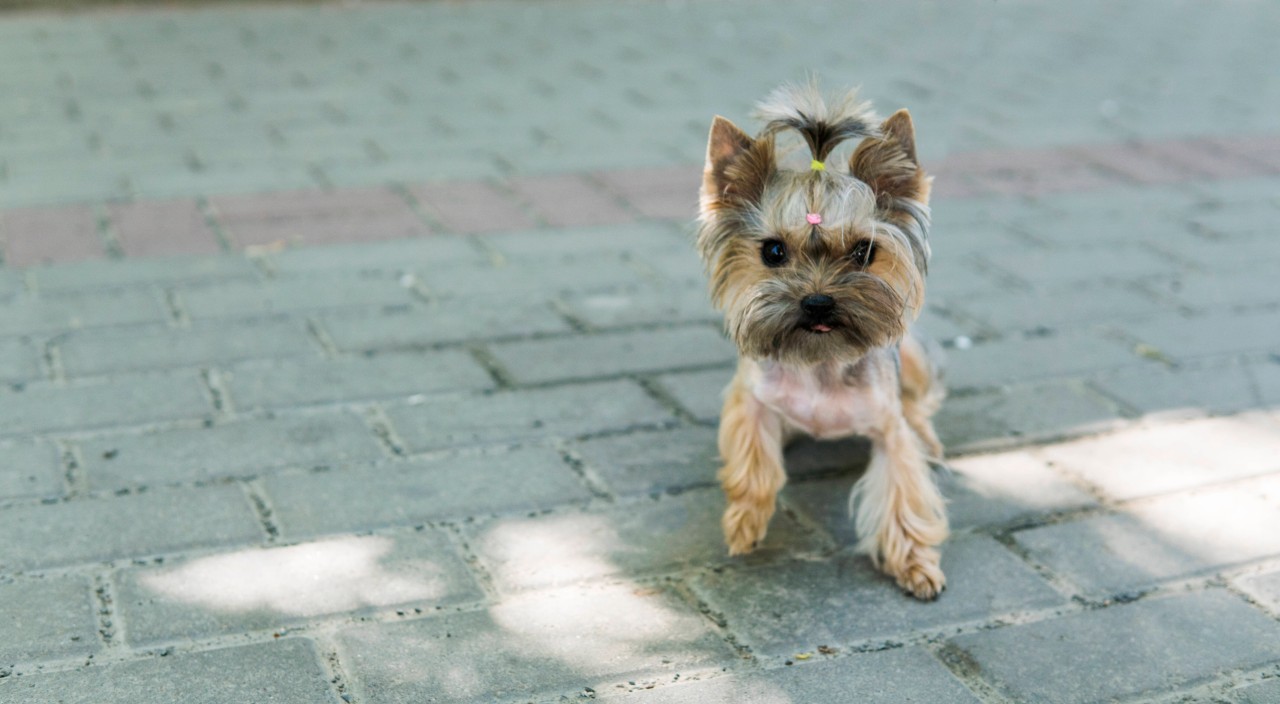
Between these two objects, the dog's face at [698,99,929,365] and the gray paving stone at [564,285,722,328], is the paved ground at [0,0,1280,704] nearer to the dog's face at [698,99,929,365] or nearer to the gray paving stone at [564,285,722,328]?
the gray paving stone at [564,285,722,328]

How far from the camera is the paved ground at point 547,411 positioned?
3.01 metres

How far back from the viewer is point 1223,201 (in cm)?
662

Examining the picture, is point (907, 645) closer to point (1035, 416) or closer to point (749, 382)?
point (749, 382)

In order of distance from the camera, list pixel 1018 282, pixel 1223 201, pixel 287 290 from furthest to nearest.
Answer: pixel 1223 201, pixel 1018 282, pixel 287 290

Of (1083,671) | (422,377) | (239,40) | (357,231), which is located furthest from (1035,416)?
(239,40)

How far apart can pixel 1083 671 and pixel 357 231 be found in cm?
383

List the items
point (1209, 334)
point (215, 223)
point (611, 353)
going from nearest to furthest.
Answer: point (611, 353) < point (1209, 334) < point (215, 223)

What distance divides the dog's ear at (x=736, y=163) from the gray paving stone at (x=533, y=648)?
3.32 ft

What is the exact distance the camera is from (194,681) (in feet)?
9.23

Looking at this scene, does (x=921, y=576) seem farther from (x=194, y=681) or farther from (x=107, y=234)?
(x=107, y=234)

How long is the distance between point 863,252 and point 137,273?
326 centimetres

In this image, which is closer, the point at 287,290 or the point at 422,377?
the point at 422,377

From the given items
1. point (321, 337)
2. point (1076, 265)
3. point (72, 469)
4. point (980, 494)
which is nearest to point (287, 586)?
point (72, 469)

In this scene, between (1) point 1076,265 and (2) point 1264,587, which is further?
(1) point 1076,265
